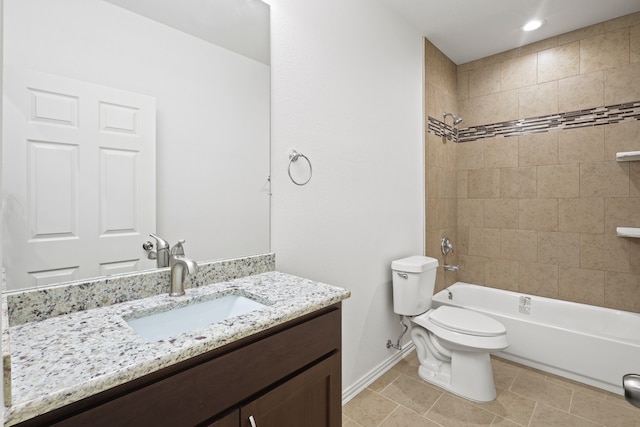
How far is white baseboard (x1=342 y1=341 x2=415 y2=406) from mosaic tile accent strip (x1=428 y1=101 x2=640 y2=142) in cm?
184

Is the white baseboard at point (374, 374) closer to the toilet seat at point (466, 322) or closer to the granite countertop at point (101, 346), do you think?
the toilet seat at point (466, 322)

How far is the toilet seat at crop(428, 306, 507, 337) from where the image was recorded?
2.01 m

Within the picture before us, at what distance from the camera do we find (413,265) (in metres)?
2.26

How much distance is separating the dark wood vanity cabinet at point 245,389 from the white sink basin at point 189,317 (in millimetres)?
233

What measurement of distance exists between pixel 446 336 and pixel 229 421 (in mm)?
1597

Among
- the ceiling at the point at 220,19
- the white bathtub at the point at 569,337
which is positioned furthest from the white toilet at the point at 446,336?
the ceiling at the point at 220,19

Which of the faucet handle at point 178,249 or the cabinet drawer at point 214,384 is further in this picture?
the faucet handle at point 178,249

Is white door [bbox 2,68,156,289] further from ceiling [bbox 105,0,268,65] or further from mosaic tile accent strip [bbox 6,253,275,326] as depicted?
ceiling [bbox 105,0,268,65]

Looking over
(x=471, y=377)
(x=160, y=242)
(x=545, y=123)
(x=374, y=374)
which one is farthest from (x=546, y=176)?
(x=160, y=242)

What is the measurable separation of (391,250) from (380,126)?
0.89 metres

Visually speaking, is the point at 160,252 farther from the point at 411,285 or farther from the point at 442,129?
the point at 442,129

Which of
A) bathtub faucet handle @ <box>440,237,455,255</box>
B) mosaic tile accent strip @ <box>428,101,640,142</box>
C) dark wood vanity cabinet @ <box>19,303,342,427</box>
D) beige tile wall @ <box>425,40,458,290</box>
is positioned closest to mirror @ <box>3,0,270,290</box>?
dark wood vanity cabinet @ <box>19,303,342,427</box>

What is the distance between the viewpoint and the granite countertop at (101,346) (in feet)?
2.15

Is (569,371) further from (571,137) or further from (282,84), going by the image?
(282,84)
